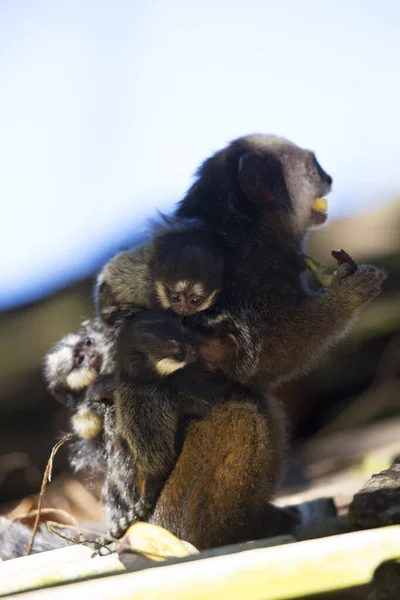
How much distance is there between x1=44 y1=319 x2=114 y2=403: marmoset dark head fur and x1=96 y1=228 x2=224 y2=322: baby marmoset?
0.55 ft

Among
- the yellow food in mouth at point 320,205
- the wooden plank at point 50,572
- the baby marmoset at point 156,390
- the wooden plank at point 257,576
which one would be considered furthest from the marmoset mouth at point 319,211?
the wooden plank at point 50,572

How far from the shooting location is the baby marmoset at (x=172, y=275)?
5.26ft

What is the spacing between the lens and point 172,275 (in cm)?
160

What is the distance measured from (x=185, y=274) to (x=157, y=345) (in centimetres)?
18

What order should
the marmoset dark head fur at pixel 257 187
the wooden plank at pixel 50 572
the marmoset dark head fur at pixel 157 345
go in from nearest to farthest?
the wooden plank at pixel 50 572 → the marmoset dark head fur at pixel 157 345 → the marmoset dark head fur at pixel 257 187

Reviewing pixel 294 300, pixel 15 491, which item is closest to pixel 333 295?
pixel 294 300

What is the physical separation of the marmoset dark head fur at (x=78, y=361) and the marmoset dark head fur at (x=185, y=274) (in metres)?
0.27

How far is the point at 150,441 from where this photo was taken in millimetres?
1686

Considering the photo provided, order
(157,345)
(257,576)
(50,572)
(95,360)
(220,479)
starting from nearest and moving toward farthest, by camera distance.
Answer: (257,576), (50,572), (157,345), (220,479), (95,360)

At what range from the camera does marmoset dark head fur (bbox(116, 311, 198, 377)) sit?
1589 mm

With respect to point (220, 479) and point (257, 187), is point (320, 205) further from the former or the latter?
point (220, 479)

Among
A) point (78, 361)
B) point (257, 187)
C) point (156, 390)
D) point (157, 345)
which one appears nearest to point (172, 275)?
point (157, 345)

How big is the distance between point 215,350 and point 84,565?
59 centimetres

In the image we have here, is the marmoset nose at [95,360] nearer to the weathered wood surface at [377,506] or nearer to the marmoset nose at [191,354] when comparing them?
the marmoset nose at [191,354]
